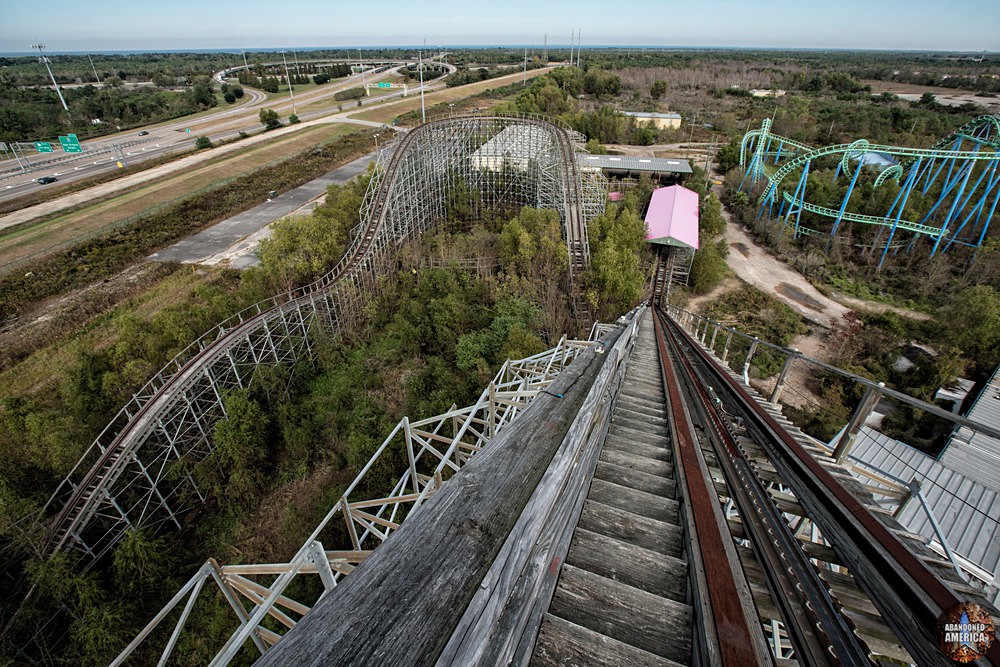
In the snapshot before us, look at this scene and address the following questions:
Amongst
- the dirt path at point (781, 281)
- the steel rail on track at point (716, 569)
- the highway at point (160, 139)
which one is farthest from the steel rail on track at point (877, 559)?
the highway at point (160, 139)

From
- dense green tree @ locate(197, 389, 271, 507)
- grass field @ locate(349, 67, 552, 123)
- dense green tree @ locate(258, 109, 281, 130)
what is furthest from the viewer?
grass field @ locate(349, 67, 552, 123)

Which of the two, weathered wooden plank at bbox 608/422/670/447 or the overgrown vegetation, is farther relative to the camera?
the overgrown vegetation

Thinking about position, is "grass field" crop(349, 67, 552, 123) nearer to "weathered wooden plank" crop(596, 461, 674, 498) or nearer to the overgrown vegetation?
the overgrown vegetation

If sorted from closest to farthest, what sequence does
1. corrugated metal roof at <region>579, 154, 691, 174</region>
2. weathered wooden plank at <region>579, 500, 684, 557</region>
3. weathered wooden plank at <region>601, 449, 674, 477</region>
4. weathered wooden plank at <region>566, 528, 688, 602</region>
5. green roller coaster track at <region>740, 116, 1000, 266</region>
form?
weathered wooden plank at <region>566, 528, 688, 602</region>
weathered wooden plank at <region>579, 500, 684, 557</region>
weathered wooden plank at <region>601, 449, 674, 477</region>
green roller coaster track at <region>740, 116, 1000, 266</region>
corrugated metal roof at <region>579, 154, 691, 174</region>

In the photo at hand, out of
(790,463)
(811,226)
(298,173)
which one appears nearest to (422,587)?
(790,463)

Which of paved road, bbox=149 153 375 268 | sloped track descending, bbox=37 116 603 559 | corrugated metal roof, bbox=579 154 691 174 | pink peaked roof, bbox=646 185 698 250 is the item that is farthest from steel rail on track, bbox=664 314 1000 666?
corrugated metal roof, bbox=579 154 691 174

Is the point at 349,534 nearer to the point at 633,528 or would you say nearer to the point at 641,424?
the point at 641,424
